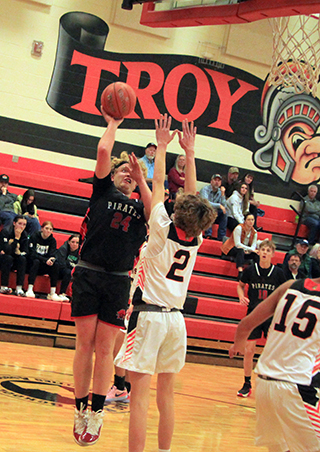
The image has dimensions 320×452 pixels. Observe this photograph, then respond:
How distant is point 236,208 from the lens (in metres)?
11.4

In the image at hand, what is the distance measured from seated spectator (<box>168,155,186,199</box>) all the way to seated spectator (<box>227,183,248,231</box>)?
1.07 meters

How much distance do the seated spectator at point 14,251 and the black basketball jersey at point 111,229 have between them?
4.67 m

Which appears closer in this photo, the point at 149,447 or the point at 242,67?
the point at 149,447

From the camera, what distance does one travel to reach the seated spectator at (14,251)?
8.05 m

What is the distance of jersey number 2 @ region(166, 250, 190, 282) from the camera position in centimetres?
336

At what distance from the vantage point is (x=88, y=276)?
3.60 m

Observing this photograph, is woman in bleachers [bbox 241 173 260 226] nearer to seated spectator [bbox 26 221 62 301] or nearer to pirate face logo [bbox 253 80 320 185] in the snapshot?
pirate face logo [bbox 253 80 320 185]

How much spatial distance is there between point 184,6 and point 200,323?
4.90 metres

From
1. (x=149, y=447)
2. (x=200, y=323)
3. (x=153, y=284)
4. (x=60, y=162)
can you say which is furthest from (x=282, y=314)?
Result: (x=60, y=162)

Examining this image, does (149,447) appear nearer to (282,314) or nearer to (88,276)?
(88,276)

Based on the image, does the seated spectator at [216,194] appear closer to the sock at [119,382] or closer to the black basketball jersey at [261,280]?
the black basketball jersey at [261,280]

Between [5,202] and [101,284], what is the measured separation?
6.06 metres

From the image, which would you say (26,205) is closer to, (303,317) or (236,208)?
(236,208)

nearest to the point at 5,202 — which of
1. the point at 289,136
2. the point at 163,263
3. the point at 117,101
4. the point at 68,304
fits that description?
the point at 68,304
